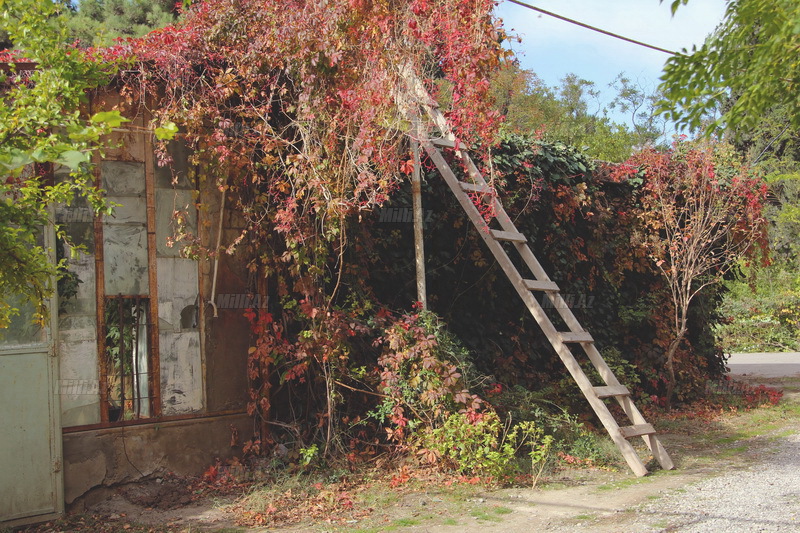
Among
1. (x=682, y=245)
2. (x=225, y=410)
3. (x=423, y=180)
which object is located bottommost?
(x=225, y=410)

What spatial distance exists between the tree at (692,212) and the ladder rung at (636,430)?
8.82ft

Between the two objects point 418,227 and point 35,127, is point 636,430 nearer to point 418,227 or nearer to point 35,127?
point 418,227

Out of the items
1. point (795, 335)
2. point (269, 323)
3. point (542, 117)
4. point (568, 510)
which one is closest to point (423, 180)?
point (269, 323)

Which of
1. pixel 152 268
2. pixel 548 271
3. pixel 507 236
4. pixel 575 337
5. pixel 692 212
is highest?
pixel 692 212

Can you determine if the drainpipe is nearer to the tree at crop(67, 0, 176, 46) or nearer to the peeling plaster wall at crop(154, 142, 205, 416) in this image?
the peeling plaster wall at crop(154, 142, 205, 416)

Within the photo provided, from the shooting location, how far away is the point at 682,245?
910cm

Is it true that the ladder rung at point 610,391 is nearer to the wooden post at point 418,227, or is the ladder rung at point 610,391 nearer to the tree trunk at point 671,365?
the wooden post at point 418,227

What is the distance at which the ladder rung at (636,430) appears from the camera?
635cm

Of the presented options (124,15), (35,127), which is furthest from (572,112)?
(35,127)

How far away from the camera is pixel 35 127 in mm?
3697

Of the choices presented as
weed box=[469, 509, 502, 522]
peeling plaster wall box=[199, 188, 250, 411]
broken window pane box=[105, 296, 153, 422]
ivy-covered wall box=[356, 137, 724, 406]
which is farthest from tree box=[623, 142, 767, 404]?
broken window pane box=[105, 296, 153, 422]

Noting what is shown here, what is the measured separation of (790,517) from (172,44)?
6237 mm

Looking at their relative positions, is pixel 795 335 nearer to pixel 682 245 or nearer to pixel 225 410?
pixel 682 245

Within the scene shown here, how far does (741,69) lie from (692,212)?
207 inches
